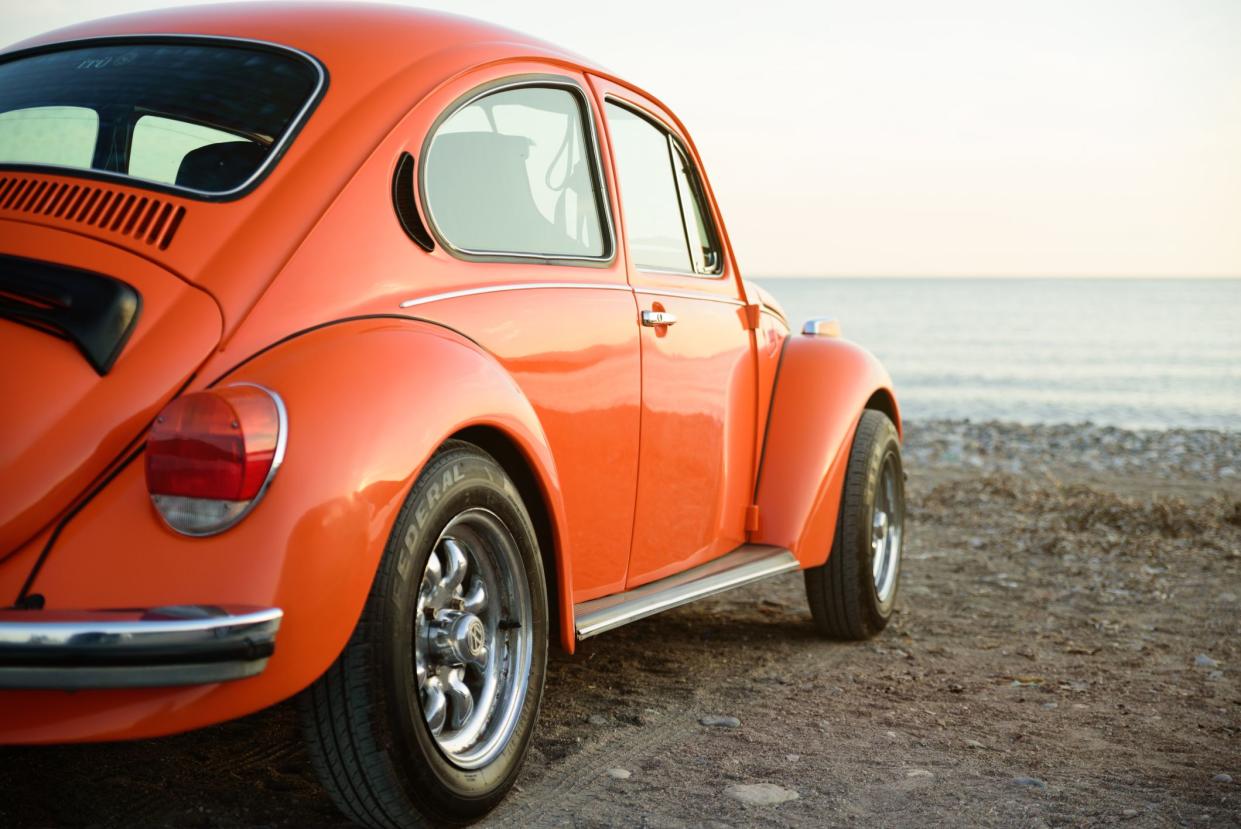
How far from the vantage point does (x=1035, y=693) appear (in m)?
4.30

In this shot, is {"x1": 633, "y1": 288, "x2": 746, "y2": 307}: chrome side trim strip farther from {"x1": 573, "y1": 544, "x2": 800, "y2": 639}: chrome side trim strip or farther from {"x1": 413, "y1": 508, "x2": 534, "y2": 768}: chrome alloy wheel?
{"x1": 413, "y1": 508, "x2": 534, "y2": 768}: chrome alloy wheel

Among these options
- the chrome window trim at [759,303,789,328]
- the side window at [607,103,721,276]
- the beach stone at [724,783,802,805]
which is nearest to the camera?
the beach stone at [724,783,802,805]

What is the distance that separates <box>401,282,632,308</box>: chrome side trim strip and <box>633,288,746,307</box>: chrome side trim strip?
14 cm

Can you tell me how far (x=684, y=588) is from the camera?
381 centimetres

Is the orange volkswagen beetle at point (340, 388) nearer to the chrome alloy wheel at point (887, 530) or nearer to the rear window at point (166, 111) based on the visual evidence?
the rear window at point (166, 111)

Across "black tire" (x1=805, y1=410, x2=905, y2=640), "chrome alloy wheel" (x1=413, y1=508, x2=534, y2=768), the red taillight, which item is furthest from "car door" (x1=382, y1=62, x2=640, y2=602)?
"black tire" (x1=805, y1=410, x2=905, y2=640)

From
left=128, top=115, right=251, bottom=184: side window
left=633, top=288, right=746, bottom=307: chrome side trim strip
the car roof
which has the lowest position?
left=633, top=288, right=746, bottom=307: chrome side trim strip

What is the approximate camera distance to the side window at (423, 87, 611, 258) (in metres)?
3.13

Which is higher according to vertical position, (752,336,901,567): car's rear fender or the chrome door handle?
the chrome door handle

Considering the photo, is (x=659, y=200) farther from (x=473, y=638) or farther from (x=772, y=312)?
(x=473, y=638)

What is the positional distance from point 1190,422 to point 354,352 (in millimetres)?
22523

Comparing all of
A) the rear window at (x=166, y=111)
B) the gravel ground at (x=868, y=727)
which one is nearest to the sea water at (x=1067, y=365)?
the gravel ground at (x=868, y=727)

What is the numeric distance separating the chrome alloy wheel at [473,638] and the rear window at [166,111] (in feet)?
3.17

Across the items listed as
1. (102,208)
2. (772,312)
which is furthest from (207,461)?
(772,312)
